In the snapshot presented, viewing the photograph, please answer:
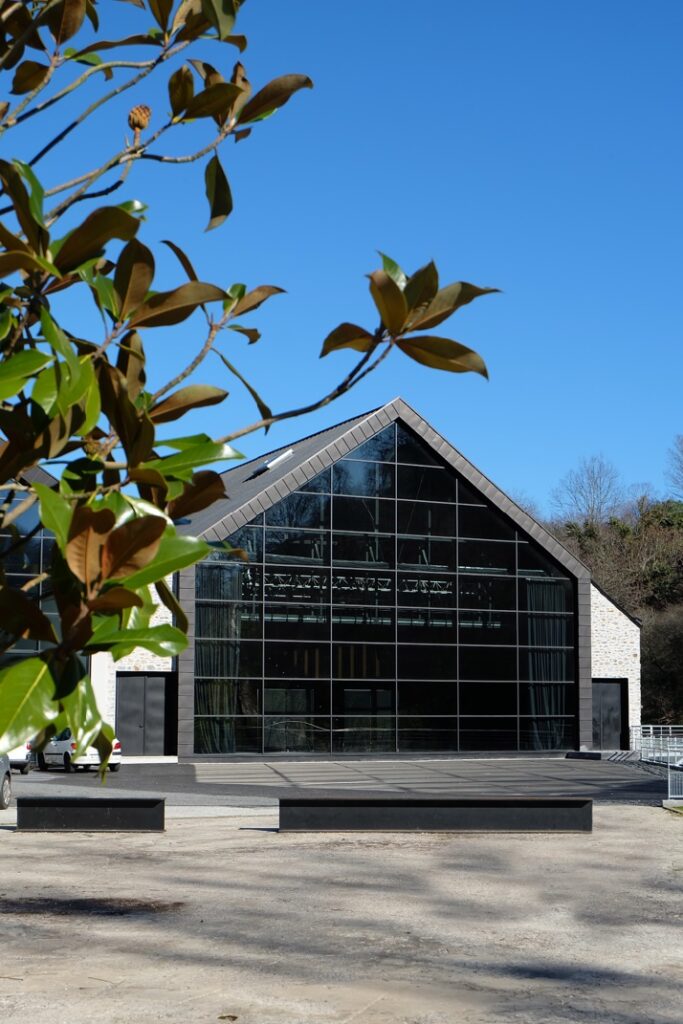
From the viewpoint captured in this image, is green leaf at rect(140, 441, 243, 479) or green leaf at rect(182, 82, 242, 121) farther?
green leaf at rect(182, 82, 242, 121)

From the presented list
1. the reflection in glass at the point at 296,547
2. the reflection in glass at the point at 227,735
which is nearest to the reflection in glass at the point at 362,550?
the reflection in glass at the point at 296,547

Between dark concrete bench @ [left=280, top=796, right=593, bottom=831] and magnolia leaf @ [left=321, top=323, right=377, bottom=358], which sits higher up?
magnolia leaf @ [left=321, top=323, right=377, bottom=358]

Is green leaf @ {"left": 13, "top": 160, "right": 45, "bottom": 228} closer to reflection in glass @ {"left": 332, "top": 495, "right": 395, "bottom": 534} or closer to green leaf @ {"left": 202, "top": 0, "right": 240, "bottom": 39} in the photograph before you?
green leaf @ {"left": 202, "top": 0, "right": 240, "bottom": 39}

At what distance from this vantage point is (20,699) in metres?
1.59

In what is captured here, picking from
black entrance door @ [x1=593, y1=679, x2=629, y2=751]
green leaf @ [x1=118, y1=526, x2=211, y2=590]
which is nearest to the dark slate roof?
black entrance door @ [x1=593, y1=679, x2=629, y2=751]

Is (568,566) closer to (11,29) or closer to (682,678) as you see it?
(682,678)

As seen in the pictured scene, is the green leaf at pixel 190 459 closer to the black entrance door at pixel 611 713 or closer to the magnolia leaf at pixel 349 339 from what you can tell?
the magnolia leaf at pixel 349 339

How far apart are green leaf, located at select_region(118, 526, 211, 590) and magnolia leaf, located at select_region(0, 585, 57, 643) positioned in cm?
17

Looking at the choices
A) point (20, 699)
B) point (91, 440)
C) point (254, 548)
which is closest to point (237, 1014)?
point (91, 440)

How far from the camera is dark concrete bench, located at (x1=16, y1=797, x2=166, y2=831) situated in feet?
60.1

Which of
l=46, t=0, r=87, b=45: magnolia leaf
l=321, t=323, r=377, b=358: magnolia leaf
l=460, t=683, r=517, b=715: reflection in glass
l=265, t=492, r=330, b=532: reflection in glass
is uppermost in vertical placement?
l=265, t=492, r=330, b=532: reflection in glass

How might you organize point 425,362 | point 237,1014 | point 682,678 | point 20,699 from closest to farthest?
point 20,699 → point 425,362 → point 237,1014 → point 682,678

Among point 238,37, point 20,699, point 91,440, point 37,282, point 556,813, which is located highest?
point 238,37

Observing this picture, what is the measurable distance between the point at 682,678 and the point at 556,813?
33636mm
